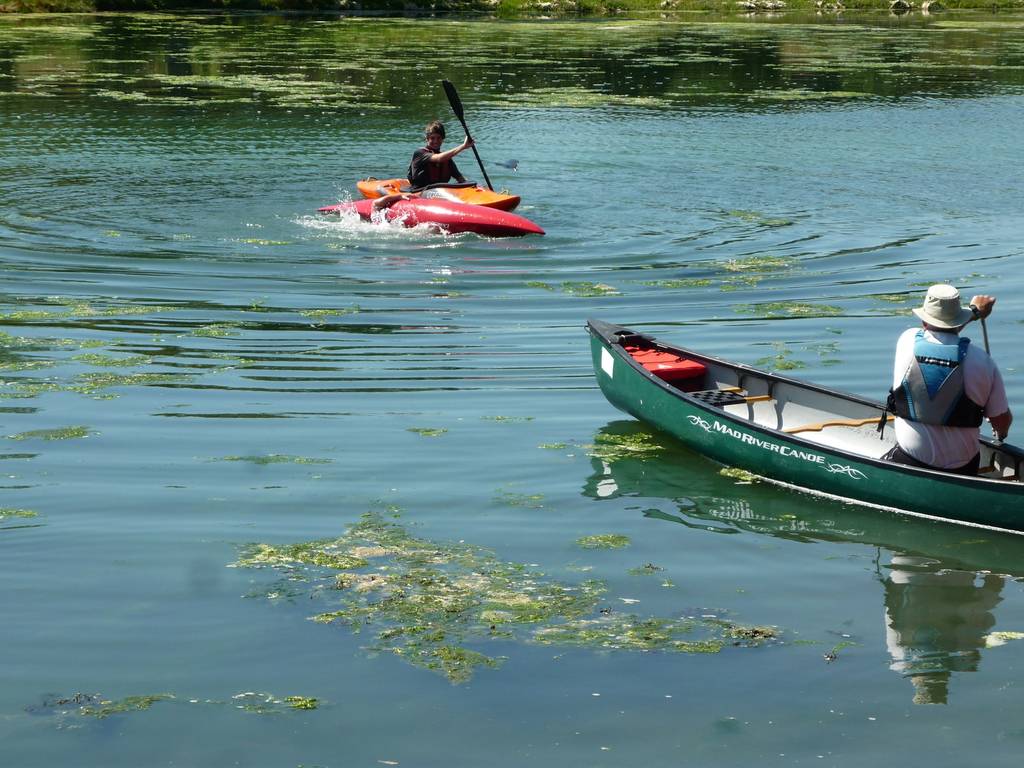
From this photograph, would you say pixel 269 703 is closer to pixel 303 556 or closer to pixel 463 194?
pixel 303 556

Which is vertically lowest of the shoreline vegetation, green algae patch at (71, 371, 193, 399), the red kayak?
green algae patch at (71, 371, 193, 399)

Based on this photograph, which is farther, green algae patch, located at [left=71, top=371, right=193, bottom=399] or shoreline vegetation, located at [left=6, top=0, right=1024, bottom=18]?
shoreline vegetation, located at [left=6, top=0, right=1024, bottom=18]

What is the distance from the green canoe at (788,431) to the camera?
7.89 m

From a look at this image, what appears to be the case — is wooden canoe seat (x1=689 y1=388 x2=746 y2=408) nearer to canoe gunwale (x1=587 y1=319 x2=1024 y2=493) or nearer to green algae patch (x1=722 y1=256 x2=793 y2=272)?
canoe gunwale (x1=587 y1=319 x2=1024 y2=493)

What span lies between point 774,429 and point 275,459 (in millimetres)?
3372

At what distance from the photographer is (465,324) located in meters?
12.7

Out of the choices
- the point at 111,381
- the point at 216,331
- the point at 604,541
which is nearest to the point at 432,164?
the point at 216,331

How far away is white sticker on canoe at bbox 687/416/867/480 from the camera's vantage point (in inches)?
326

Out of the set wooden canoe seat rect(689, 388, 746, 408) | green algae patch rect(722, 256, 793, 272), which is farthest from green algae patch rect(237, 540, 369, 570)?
green algae patch rect(722, 256, 793, 272)

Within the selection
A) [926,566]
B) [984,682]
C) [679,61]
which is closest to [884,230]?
[926,566]

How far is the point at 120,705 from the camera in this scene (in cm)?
569

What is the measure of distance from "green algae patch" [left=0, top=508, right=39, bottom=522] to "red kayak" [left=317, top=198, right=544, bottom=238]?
8.99 metres

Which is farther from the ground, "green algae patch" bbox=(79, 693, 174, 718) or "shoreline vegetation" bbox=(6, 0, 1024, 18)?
"shoreline vegetation" bbox=(6, 0, 1024, 18)

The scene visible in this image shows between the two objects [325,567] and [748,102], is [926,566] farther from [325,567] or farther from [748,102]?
[748,102]
